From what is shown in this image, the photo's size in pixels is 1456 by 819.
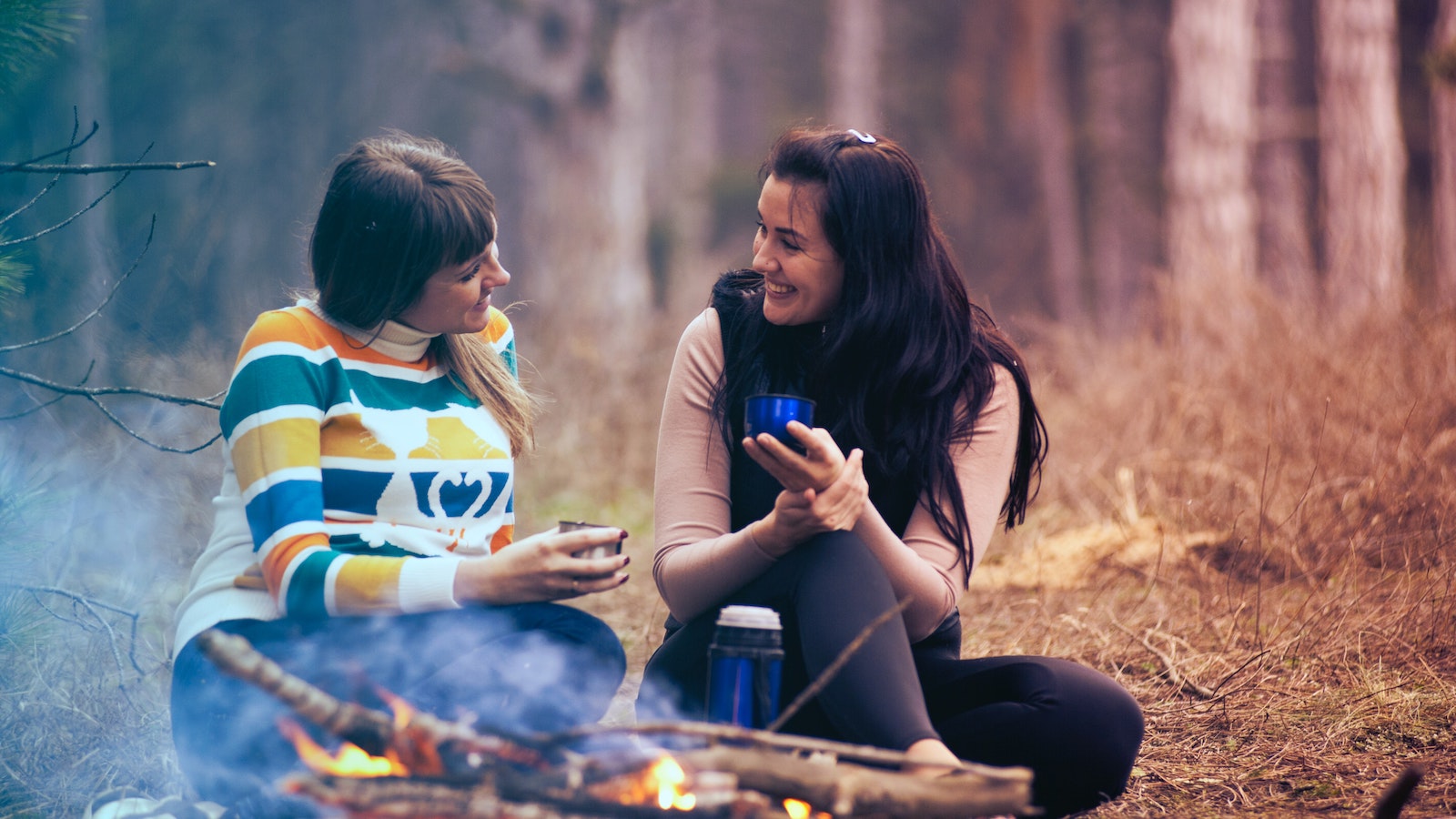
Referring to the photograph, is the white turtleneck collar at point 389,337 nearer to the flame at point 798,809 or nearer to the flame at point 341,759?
the flame at point 341,759

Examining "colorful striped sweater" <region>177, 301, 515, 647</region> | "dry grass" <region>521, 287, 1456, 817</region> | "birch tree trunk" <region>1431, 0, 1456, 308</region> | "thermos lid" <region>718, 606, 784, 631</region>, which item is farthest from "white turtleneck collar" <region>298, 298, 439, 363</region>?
"birch tree trunk" <region>1431, 0, 1456, 308</region>

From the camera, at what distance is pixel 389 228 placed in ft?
6.65

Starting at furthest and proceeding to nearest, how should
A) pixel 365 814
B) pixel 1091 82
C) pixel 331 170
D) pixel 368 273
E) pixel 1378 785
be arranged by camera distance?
pixel 1091 82, pixel 1378 785, pixel 331 170, pixel 368 273, pixel 365 814

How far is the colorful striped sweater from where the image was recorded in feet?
6.05

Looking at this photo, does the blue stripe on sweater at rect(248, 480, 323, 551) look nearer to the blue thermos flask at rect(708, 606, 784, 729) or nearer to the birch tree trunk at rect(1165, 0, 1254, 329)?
the blue thermos flask at rect(708, 606, 784, 729)

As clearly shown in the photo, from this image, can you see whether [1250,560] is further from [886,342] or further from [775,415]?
[775,415]

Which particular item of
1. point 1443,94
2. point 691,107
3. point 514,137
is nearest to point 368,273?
point 514,137

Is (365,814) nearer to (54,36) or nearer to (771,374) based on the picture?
(771,374)

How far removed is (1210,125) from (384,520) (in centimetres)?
764

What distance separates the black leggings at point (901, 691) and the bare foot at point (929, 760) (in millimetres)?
28

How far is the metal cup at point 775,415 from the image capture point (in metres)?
1.86

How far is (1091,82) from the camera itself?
896 cm

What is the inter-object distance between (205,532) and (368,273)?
2.57 metres

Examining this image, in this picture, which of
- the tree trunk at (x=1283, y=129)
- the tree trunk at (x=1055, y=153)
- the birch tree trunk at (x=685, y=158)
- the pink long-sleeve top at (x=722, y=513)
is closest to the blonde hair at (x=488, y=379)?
the pink long-sleeve top at (x=722, y=513)
